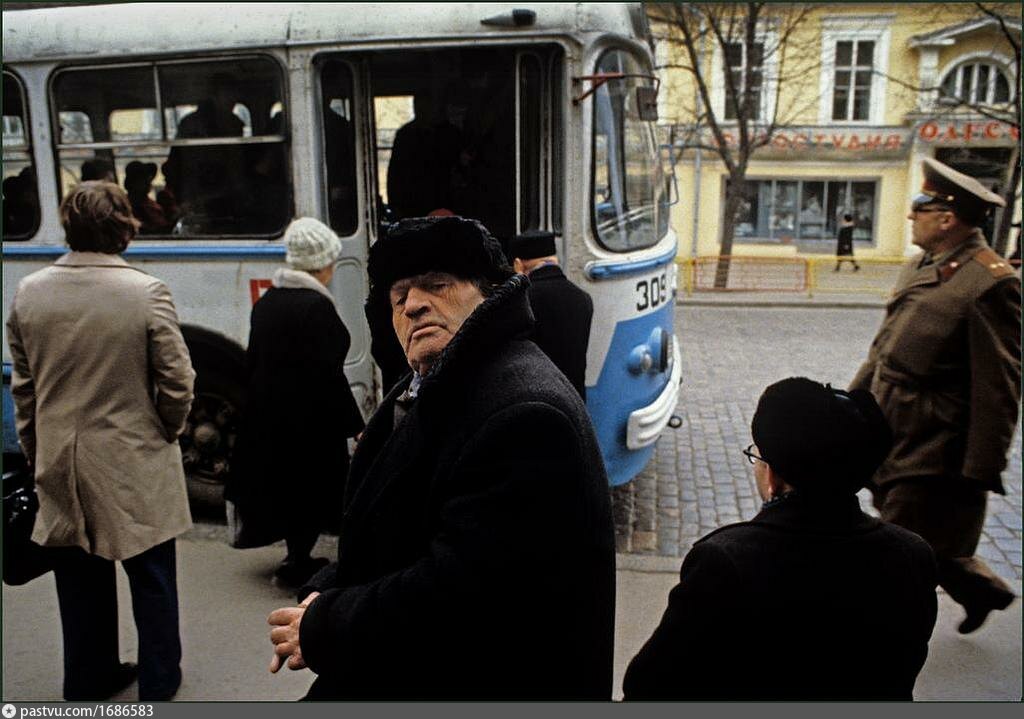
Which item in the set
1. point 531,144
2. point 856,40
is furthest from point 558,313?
point 856,40

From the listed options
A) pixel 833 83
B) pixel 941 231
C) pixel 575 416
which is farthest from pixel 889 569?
pixel 833 83

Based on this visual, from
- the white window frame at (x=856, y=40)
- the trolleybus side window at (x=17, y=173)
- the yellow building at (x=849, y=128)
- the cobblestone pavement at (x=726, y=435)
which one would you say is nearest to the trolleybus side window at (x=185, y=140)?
the trolleybus side window at (x=17, y=173)

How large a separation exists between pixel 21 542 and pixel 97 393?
734mm

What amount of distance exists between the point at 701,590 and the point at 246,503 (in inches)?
115

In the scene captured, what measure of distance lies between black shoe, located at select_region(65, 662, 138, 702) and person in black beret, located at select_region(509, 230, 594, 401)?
2188 millimetres

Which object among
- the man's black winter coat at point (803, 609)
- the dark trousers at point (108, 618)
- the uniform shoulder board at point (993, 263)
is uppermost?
the uniform shoulder board at point (993, 263)

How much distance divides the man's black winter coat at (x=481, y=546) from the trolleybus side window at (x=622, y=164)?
3.25 m

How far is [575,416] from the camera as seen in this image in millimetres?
1637

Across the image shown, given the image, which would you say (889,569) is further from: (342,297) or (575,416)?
(342,297)

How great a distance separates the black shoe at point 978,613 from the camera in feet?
11.5

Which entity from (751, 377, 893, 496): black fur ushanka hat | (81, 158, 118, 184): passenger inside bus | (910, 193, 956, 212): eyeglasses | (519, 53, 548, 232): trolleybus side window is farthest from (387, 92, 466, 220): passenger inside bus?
(751, 377, 893, 496): black fur ushanka hat

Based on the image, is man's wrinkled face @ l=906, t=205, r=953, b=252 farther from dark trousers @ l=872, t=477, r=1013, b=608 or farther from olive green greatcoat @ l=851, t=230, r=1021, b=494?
dark trousers @ l=872, t=477, r=1013, b=608

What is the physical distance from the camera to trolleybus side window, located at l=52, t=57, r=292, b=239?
4.88 meters

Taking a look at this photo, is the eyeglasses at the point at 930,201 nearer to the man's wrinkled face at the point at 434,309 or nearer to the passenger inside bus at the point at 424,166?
the man's wrinkled face at the point at 434,309
